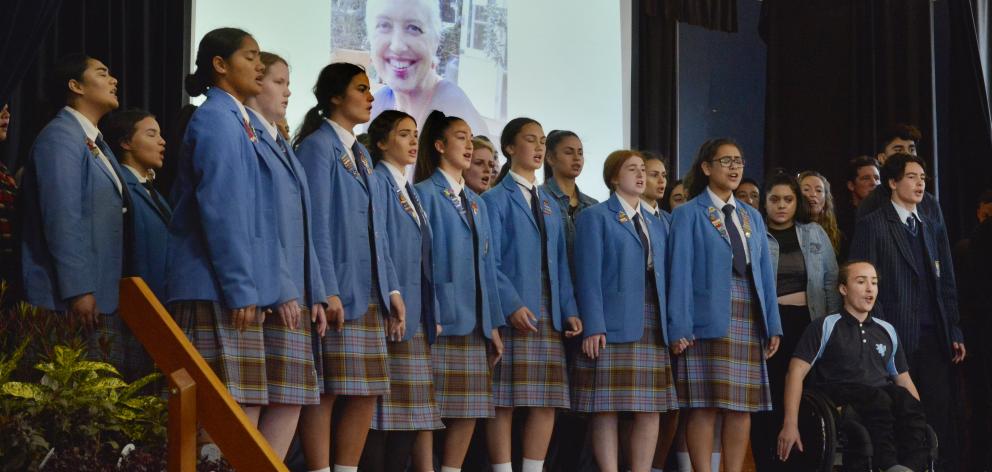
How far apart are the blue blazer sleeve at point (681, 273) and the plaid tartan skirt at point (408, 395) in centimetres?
111

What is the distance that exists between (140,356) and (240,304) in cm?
71

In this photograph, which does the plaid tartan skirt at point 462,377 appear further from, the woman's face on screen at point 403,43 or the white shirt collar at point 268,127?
the woman's face on screen at point 403,43

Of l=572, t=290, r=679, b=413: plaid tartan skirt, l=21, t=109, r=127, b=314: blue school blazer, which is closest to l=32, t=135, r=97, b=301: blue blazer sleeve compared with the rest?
l=21, t=109, r=127, b=314: blue school blazer

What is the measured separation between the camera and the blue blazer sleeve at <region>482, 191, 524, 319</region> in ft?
14.5

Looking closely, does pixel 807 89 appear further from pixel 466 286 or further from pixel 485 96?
pixel 466 286

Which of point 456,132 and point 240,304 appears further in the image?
point 456,132

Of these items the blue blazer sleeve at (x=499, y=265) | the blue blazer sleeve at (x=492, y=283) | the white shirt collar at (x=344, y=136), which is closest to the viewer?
the white shirt collar at (x=344, y=136)

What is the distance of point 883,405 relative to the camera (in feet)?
15.4

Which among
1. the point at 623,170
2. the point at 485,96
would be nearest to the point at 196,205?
the point at 623,170

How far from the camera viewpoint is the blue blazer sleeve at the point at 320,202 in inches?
137

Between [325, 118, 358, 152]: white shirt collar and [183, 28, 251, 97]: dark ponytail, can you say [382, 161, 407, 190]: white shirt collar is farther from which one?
[183, 28, 251, 97]: dark ponytail

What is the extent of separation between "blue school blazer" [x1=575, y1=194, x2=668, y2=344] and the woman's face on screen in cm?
185

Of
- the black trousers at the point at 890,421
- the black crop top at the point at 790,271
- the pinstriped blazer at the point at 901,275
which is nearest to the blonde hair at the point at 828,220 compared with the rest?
the pinstriped blazer at the point at 901,275

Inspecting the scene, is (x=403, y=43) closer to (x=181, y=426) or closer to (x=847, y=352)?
(x=847, y=352)
